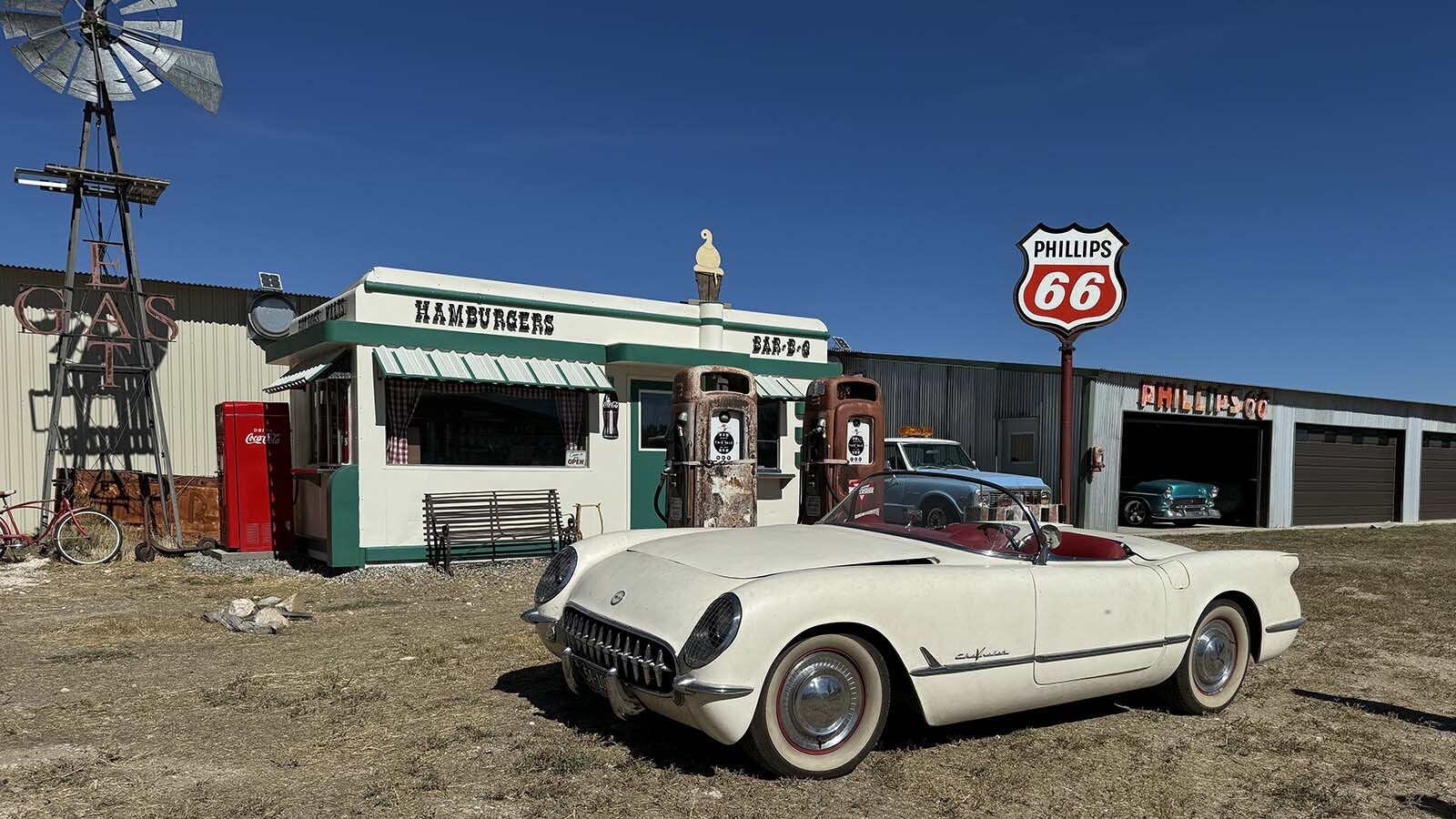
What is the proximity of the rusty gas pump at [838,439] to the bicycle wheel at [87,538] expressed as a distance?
829cm

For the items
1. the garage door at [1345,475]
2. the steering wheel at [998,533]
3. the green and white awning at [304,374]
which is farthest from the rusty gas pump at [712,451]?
the garage door at [1345,475]

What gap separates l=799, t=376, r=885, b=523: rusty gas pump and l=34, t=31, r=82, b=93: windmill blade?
423 inches

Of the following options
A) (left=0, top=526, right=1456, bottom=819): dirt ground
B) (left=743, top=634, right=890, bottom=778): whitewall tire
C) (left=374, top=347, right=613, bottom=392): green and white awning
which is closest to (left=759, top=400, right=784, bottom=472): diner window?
(left=374, top=347, right=613, bottom=392): green and white awning

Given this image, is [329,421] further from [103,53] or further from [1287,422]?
[1287,422]

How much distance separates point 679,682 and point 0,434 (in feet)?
46.0

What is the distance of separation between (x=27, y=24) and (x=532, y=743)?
1319 cm

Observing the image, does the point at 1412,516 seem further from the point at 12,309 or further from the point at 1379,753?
the point at 12,309

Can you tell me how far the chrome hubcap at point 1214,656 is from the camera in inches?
198

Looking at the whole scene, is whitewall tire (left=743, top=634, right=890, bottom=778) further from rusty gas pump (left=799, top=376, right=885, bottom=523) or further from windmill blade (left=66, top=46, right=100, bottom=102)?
windmill blade (left=66, top=46, right=100, bottom=102)

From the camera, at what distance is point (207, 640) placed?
6.85 metres

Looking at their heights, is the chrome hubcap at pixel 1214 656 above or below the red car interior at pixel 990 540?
below

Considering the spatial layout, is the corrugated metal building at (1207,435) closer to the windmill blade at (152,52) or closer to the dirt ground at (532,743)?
the windmill blade at (152,52)

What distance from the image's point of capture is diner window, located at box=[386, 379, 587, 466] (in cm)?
1076

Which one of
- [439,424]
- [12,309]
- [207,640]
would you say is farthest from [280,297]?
[207,640]
